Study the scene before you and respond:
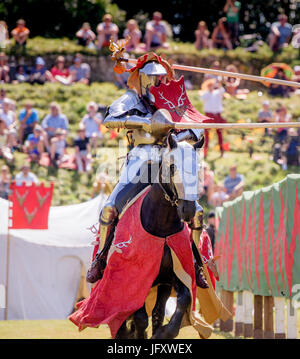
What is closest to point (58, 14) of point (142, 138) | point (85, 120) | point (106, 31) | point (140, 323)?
point (106, 31)

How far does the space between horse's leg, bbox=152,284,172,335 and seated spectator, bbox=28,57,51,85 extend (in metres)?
18.3

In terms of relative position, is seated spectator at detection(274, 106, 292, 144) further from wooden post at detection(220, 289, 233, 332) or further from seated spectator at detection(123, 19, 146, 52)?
seated spectator at detection(123, 19, 146, 52)

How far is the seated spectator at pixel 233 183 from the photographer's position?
20469 millimetres

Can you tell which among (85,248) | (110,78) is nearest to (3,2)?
(110,78)

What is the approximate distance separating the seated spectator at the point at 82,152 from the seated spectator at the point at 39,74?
6133 millimetres

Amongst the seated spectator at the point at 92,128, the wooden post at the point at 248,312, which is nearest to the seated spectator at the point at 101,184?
the seated spectator at the point at 92,128

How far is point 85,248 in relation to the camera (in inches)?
684

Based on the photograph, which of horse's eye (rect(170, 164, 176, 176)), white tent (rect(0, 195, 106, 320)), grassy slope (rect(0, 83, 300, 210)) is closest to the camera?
horse's eye (rect(170, 164, 176, 176))

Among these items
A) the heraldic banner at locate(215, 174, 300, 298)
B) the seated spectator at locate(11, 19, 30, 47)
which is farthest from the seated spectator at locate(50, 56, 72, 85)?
the heraldic banner at locate(215, 174, 300, 298)

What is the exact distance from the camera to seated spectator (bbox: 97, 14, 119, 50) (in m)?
28.7

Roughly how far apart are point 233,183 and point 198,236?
1017 centimetres

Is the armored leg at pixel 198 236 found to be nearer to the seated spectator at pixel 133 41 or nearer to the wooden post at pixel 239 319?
the wooden post at pixel 239 319
